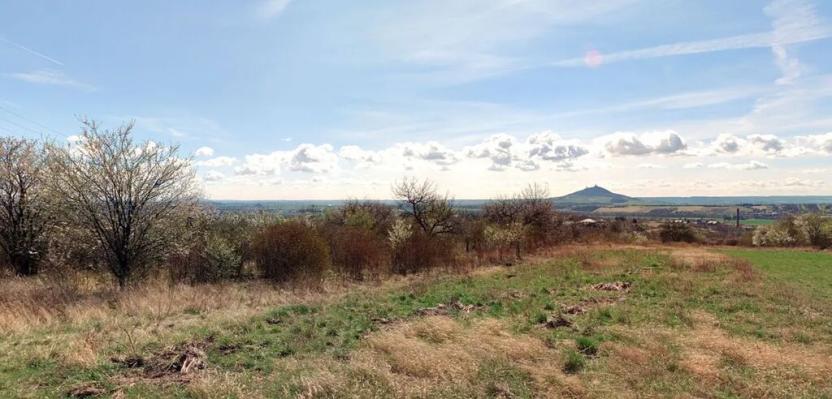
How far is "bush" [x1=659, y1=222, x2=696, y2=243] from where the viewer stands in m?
59.3

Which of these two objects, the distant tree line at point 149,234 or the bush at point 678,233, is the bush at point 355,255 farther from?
the bush at point 678,233

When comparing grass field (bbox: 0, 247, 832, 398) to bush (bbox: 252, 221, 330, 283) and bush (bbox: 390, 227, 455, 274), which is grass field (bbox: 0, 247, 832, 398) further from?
bush (bbox: 390, 227, 455, 274)

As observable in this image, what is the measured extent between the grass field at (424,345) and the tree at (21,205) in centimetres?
745

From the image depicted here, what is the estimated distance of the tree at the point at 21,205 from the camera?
19.3 metres

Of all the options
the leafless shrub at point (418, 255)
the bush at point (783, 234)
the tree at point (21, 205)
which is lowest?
the bush at point (783, 234)

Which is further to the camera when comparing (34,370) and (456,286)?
(456,286)

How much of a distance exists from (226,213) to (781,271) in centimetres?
3156

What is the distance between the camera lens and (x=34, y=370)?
726cm

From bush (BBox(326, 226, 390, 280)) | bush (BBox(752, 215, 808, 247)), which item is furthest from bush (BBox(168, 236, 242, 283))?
bush (BBox(752, 215, 808, 247))

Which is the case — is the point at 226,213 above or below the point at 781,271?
above

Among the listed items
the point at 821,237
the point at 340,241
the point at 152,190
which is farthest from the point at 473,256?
the point at 821,237

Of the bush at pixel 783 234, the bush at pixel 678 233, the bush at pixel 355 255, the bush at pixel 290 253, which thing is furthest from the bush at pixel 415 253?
the bush at pixel 783 234

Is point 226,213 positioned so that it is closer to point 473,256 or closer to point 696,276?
point 473,256

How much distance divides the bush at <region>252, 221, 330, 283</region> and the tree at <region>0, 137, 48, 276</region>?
870cm
